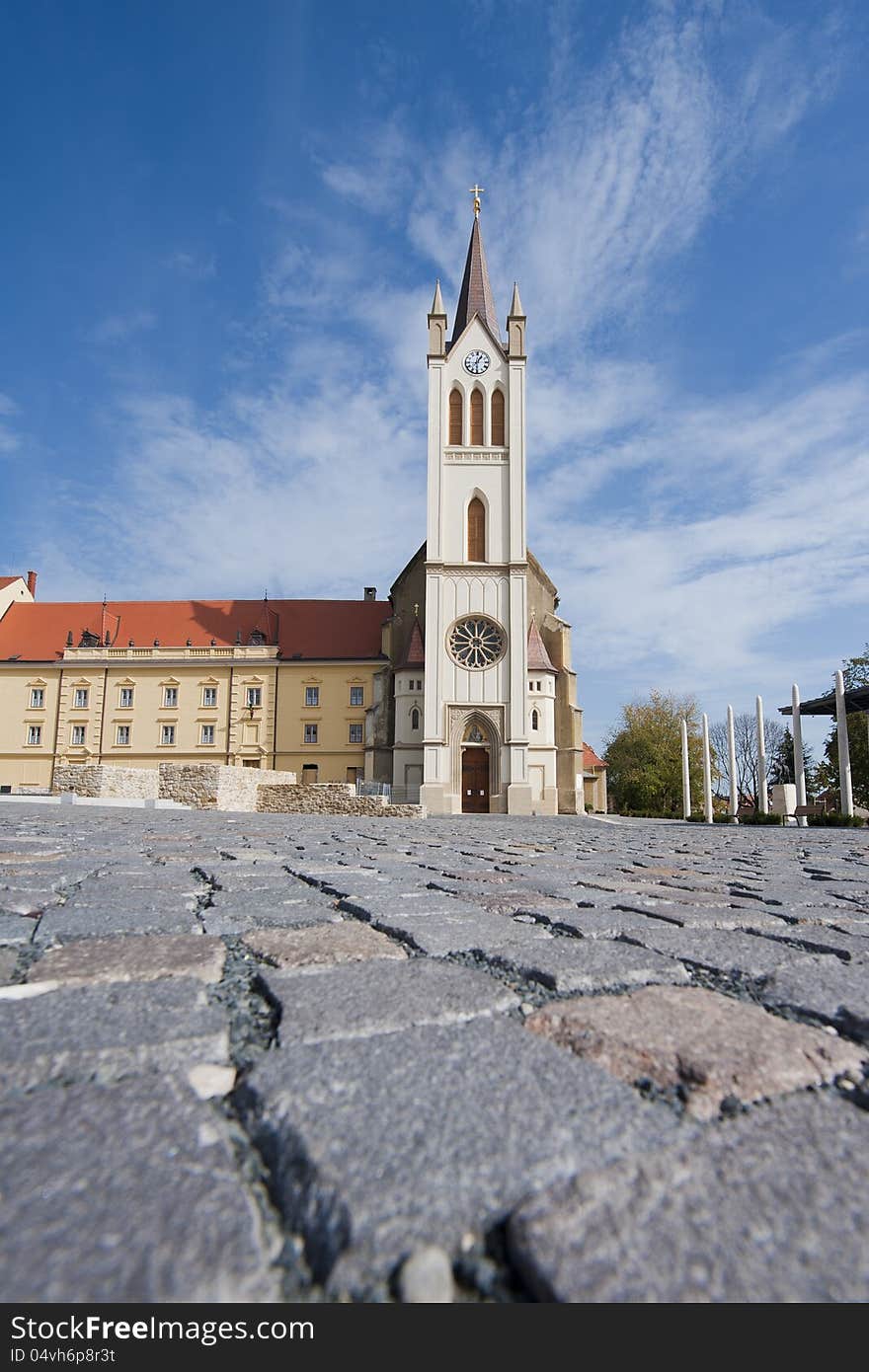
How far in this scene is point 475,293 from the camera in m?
39.5

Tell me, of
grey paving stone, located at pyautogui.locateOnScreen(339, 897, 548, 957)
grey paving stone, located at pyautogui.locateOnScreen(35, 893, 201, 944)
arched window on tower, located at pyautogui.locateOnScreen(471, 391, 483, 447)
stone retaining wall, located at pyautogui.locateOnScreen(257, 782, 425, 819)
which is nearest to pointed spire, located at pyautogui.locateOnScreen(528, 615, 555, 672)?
arched window on tower, located at pyautogui.locateOnScreen(471, 391, 483, 447)

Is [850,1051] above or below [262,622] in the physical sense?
below

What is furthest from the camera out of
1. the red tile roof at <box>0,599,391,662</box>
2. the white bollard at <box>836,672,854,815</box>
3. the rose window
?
the red tile roof at <box>0,599,391,662</box>

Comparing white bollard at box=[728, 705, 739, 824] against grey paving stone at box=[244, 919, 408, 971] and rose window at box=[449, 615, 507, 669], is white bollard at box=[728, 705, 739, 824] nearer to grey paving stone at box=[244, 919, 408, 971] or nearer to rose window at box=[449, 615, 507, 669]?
rose window at box=[449, 615, 507, 669]

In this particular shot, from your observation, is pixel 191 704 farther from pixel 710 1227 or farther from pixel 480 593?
pixel 710 1227

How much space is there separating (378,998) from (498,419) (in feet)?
122

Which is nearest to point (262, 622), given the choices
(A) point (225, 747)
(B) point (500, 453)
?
(A) point (225, 747)

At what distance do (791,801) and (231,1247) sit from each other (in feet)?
79.9

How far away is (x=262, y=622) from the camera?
47.2 meters

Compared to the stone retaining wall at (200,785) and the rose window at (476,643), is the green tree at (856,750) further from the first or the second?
the stone retaining wall at (200,785)

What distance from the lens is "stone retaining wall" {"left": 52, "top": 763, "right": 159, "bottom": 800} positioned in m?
20.9

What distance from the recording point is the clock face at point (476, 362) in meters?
36.4

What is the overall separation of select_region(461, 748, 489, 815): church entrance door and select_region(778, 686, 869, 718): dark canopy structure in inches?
489
